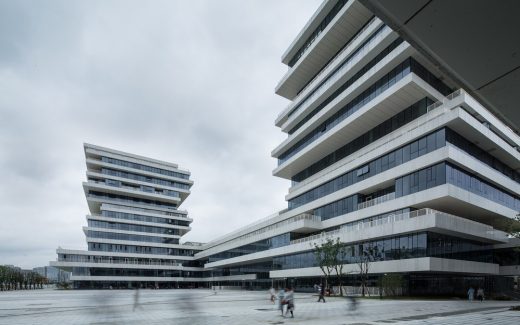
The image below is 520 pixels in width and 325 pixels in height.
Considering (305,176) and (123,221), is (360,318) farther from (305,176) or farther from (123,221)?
(123,221)

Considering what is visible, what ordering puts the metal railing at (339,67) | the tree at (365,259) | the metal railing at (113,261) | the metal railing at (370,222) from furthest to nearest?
the metal railing at (113,261) < the metal railing at (339,67) < the tree at (365,259) < the metal railing at (370,222)

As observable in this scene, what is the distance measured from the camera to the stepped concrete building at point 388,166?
127 ft

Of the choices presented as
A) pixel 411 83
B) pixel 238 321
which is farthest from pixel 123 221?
pixel 238 321

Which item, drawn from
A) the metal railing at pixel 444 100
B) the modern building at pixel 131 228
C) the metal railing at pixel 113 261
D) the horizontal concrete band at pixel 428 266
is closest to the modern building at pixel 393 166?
the horizontal concrete band at pixel 428 266

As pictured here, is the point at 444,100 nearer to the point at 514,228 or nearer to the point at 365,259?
the point at 514,228

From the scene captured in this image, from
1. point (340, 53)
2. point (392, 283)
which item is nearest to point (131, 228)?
point (340, 53)

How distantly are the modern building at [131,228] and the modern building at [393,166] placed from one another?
2078 inches

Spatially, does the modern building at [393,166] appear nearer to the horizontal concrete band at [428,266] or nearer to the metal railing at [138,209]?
the horizontal concrete band at [428,266]

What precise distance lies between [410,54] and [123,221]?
8353cm

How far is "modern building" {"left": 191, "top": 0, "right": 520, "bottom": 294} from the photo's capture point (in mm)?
38656

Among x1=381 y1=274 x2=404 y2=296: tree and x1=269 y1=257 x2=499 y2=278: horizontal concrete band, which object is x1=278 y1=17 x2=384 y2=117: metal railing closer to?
→ x1=269 y1=257 x2=499 y2=278: horizontal concrete band

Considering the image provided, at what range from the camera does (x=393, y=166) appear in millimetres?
44094

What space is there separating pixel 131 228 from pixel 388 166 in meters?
78.0

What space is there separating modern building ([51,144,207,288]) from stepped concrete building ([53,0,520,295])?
47.4 meters
